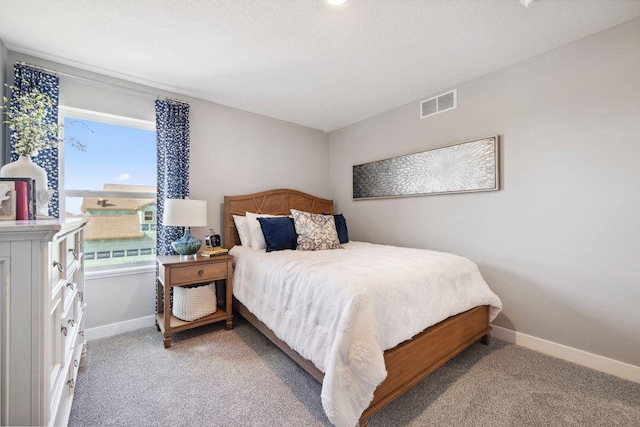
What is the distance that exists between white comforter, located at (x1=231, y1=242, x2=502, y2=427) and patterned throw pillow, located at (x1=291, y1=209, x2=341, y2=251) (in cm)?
41

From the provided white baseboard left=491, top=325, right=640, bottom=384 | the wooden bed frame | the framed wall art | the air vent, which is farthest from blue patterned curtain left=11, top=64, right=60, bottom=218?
white baseboard left=491, top=325, right=640, bottom=384

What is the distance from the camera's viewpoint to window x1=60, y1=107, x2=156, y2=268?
2.45m

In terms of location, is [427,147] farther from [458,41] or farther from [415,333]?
[415,333]

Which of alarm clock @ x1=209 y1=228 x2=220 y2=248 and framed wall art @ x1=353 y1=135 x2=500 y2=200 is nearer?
framed wall art @ x1=353 y1=135 x2=500 y2=200

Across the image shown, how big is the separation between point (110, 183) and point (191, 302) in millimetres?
1434

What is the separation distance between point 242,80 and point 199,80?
16.8 inches

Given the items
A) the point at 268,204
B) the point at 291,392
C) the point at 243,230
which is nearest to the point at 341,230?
the point at 268,204

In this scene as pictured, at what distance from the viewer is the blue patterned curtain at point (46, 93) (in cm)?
206

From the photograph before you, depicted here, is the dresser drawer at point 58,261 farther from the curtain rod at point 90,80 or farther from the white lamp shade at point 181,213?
the curtain rod at point 90,80

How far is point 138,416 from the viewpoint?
4.96 ft

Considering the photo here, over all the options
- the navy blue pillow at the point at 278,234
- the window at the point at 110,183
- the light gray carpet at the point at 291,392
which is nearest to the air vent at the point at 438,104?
the navy blue pillow at the point at 278,234

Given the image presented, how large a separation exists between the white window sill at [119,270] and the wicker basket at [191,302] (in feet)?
1.57

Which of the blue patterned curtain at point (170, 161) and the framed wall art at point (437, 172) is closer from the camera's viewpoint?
the framed wall art at point (437, 172)

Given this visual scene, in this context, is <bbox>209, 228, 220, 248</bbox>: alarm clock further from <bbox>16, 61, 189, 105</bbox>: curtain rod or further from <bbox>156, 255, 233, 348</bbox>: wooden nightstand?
<bbox>16, 61, 189, 105</bbox>: curtain rod
